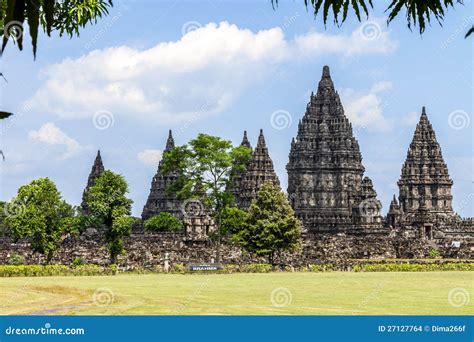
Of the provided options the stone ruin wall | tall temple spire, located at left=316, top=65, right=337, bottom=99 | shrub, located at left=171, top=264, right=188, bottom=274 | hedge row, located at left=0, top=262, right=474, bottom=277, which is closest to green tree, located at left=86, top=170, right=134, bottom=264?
the stone ruin wall

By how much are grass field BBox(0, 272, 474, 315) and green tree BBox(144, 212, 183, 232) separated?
3007 inches

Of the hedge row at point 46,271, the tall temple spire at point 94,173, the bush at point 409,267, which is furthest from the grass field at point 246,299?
the tall temple spire at point 94,173

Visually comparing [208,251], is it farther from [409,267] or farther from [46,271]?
[46,271]

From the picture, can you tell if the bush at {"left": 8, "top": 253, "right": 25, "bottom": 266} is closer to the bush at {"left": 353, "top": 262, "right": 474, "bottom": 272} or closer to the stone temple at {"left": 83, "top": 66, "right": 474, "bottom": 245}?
the bush at {"left": 353, "top": 262, "right": 474, "bottom": 272}

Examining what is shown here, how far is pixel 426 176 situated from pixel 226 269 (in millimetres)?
68414

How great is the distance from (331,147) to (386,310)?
88495mm

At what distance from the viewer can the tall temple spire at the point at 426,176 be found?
391 ft

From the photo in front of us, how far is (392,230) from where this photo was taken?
3829 inches

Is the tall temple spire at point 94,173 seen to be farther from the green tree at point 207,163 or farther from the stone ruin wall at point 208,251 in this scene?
the green tree at point 207,163

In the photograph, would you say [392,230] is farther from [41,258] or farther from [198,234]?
[41,258]

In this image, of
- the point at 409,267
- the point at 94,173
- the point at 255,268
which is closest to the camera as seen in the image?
the point at 255,268

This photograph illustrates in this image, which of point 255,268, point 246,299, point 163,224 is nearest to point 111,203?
point 255,268

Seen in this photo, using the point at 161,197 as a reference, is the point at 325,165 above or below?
above

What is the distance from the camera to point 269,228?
207ft
